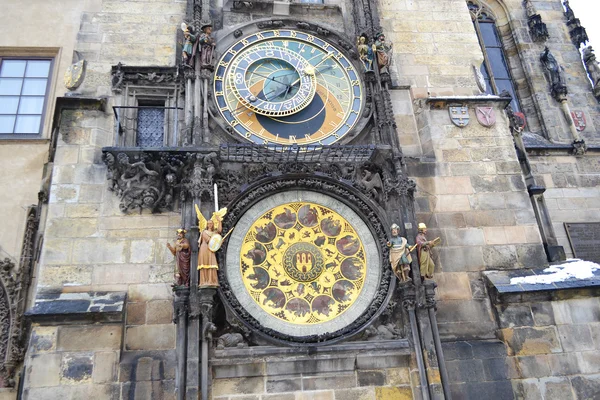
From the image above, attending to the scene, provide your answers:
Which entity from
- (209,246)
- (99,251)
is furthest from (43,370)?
(209,246)

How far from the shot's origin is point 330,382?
744cm

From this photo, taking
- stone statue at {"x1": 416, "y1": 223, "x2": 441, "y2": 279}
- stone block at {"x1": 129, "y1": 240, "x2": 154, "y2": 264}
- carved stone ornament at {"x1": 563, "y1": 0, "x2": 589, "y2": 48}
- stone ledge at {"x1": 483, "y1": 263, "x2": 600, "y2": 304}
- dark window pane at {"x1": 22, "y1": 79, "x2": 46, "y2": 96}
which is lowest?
stone ledge at {"x1": 483, "y1": 263, "x2": 600, "y2": 304}

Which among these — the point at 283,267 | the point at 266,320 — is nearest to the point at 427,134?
the point at 283,267

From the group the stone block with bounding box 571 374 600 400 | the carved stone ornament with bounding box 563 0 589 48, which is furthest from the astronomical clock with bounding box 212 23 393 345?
the carved stone ornament with bounding box 563 0 589 48

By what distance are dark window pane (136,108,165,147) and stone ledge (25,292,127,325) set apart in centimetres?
274

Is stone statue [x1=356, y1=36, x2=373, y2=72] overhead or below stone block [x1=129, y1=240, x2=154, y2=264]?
overhead

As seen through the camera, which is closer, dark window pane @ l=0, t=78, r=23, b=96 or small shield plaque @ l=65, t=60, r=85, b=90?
small shield plaque @ l=65, t=60, r=85, b=90

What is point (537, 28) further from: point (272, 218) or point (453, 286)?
point (272, 218)

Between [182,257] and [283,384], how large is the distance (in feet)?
7.22

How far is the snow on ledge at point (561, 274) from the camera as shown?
830cm

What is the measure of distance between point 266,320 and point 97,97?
15.4 ft

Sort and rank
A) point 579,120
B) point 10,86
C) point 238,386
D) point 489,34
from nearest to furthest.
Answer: point 238,386 → point 10,86 → point 579,120 → point 489,34

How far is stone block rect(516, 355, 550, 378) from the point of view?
7.79 metres

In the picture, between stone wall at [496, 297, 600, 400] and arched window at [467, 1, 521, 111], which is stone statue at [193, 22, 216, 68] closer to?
stone wall at [496, 297, 600, 400]
